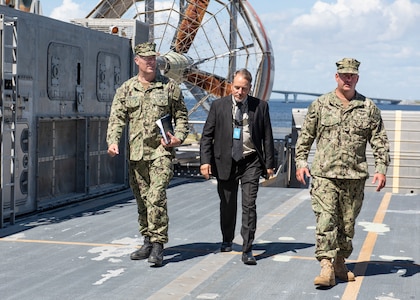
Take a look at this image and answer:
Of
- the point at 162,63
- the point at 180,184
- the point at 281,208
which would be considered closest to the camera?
the point at 281,208

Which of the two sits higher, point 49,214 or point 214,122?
point 214,122

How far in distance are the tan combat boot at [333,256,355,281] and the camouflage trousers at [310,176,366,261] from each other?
0.08m

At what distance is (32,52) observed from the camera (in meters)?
8.75

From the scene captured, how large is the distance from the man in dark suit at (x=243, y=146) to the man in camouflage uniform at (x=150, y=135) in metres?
0.31

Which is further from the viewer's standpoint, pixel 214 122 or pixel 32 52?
pixel 32 52

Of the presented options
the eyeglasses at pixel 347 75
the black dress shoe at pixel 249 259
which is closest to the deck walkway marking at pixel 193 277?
the black dress shoe at pixel 249 259

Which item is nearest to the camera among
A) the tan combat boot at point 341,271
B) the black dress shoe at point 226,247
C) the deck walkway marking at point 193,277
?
the deck walkway marking at point 193,277

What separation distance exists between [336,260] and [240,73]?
173cm

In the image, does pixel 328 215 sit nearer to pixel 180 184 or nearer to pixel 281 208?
pixel 281 208

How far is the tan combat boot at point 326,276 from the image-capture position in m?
5.51

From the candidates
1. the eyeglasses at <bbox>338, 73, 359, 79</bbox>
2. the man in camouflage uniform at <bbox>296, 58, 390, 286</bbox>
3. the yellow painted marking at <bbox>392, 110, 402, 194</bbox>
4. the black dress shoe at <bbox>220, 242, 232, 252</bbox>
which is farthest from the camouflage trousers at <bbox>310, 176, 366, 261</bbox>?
the yellow painted marking at <bbox>392, 110, 402, 194</bbox>

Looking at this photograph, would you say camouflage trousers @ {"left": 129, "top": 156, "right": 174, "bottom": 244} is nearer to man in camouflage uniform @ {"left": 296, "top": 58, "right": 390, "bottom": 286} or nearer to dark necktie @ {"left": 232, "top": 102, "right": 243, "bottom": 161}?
dark necktie @ {"left": 232, "top": 102, "right": 243, "bottom": 161}

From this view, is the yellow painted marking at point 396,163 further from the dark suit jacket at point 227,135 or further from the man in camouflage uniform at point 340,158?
the man in camouflage uniform at point 340,158

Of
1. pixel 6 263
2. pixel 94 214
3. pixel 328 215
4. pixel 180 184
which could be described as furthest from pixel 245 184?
pixel 180 184
